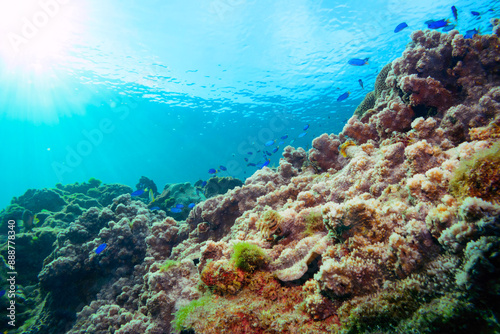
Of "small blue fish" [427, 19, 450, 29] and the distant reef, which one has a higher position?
"small blue fish" [427, 19, 450, 29]

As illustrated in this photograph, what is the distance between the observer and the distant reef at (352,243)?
1725 millimetres

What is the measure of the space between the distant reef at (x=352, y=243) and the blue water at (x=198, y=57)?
16.9 feet

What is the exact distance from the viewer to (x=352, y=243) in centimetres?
256

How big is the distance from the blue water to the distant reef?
5.15 m

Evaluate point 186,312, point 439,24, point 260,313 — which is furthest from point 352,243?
point 439,24

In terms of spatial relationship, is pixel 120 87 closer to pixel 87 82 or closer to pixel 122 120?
pixel 87 82

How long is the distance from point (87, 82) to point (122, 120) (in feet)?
74.8

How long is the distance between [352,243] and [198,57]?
75.2 feet

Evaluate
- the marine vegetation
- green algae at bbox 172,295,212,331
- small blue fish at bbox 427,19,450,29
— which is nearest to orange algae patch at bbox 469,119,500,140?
the marine vegetation

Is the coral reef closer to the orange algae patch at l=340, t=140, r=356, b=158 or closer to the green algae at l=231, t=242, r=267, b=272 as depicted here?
the orange algae patch at l=340, t=140, r=356, b=158

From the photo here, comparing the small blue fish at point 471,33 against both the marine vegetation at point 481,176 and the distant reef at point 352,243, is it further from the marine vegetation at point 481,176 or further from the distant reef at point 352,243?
the marine vegetation at point 481,176

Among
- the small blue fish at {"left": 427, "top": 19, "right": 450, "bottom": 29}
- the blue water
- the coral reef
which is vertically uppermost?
the blue water

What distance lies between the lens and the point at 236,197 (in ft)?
22.2

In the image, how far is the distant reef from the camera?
1.72m
